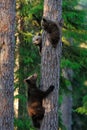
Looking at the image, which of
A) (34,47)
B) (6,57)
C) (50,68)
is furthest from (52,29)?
(34,47)

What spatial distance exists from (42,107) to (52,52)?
3.99 feet

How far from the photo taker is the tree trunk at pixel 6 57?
11.6m

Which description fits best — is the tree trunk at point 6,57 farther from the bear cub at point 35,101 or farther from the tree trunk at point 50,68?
the tree trunk at point 50,68

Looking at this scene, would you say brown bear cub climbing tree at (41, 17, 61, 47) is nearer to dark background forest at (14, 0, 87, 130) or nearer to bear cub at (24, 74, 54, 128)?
bear cub at (24, 74, 54, 128)

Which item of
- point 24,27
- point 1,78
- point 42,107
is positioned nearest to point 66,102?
point 24,27

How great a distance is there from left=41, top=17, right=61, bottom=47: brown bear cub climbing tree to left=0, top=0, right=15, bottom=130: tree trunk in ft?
6.80

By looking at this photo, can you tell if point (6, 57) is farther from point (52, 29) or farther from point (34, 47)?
point (34, 47)

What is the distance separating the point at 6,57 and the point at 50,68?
7.67 feet

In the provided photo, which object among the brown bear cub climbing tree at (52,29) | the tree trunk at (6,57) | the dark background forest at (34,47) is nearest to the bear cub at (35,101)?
the brown bear cub climbing tree at (52,29)

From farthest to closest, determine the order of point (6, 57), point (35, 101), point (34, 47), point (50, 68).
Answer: point (34, 47), point (6, 57), point (35, 101), point (50, 68)

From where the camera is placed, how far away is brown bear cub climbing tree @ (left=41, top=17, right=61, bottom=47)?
31.6 ft

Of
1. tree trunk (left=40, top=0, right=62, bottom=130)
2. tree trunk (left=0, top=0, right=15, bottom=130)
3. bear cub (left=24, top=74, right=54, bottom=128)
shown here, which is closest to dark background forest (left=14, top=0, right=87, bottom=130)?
tree trunk (left=0, top=0, right=15, bottom=130)

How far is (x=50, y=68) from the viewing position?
9562 millimetres

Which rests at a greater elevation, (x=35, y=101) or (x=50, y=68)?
(x=50, y=68)
